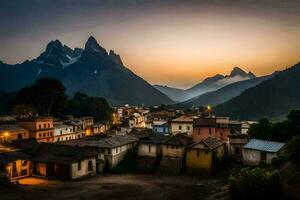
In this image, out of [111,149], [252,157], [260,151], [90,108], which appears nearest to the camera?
[260,151]

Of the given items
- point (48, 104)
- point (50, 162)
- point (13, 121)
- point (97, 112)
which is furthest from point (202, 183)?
point (97, 112)

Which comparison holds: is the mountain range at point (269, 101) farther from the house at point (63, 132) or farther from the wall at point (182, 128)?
the house at point (63, 132)

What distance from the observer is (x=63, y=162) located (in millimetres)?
45094

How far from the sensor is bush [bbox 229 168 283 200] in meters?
29.4

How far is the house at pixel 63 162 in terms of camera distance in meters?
45.3

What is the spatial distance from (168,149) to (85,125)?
39775 millimetres

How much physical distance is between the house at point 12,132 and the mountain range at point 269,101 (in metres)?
91.4

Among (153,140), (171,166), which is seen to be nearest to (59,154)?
(153,140)

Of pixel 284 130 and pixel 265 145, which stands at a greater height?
pixel 284 130

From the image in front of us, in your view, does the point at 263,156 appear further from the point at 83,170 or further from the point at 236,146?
the point at 83,170

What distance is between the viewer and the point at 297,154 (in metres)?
36.8

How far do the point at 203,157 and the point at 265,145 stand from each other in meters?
8.42

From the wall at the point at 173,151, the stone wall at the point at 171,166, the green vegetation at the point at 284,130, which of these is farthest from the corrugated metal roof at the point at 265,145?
the stone wall at the point at 171,166

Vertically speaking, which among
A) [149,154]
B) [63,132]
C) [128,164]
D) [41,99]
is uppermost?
[41,99]
